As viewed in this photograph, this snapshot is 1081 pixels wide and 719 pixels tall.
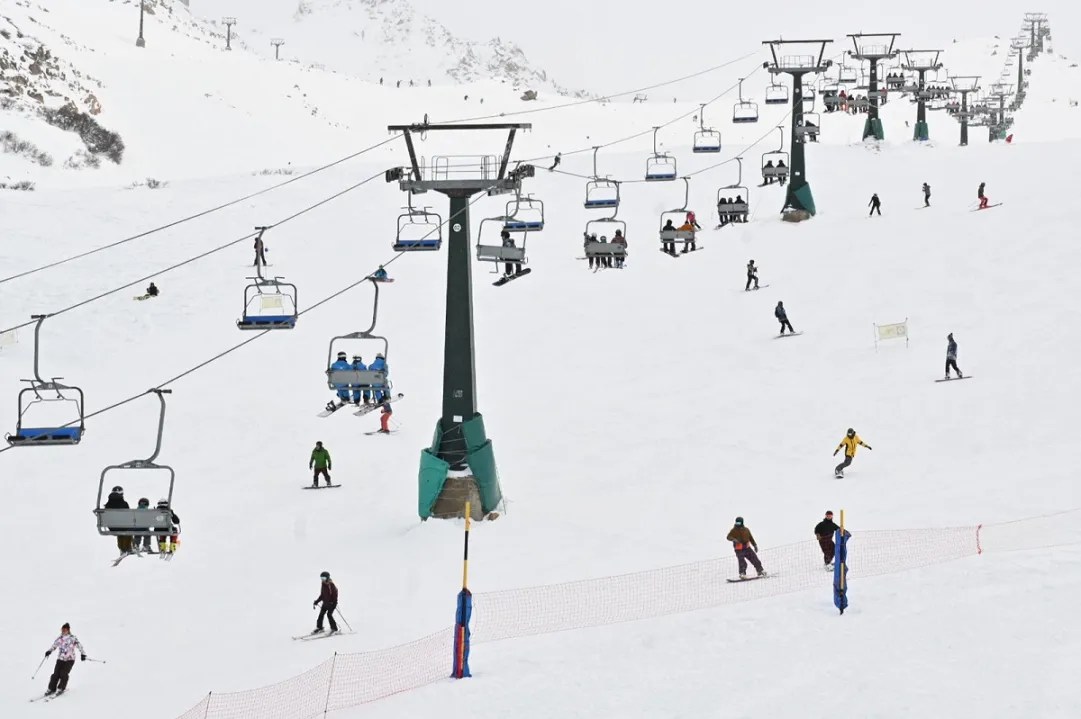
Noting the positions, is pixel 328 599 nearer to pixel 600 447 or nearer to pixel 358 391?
pixel 358 391

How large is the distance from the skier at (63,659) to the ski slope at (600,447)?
386 mm

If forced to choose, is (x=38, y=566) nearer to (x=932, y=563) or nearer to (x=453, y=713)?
(x=453, y=713)

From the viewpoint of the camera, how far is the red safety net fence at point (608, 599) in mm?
15922

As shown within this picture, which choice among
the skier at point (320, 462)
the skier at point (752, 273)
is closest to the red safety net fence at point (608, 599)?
the skier at point (320, 462)

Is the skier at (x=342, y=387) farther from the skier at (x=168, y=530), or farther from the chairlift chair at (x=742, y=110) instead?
the chairlift chair at (x=742, y=110)

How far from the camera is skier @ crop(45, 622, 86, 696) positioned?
57.6 ft

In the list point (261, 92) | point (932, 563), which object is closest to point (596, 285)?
point (932, 563)

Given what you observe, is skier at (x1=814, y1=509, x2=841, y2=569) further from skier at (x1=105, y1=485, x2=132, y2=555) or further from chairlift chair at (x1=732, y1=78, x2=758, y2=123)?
chairlift chair at (x1=732, y1=78, x2=758, y2=123)

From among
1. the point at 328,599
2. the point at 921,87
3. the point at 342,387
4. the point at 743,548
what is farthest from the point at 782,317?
the point at 921,87

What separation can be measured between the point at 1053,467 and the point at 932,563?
6014mm

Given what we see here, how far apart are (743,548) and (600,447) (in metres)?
10.8

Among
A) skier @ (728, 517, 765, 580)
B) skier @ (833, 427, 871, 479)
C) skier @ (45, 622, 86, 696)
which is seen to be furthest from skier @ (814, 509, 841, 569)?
skier @ (45, 622, 86, 696)

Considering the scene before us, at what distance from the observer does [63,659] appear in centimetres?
1758

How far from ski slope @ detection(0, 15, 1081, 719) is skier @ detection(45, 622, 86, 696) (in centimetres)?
39
